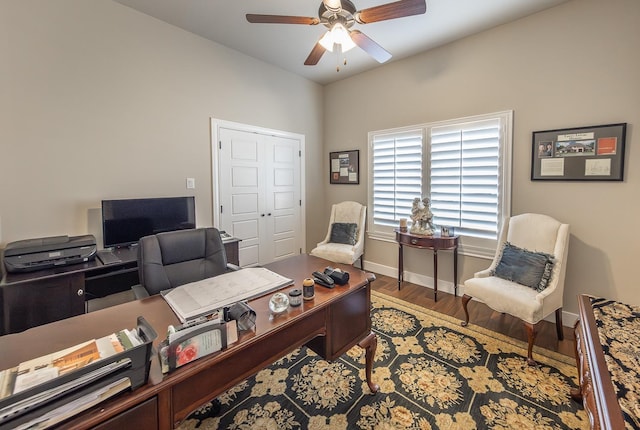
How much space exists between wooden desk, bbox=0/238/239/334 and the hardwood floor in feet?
9.64

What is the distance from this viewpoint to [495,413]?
1708 millimetres

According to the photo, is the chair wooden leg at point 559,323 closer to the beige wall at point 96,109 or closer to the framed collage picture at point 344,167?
the framed collage picture at point 344,167

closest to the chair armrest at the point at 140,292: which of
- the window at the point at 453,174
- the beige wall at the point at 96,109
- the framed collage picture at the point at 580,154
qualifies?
the beige wall at the point at 96,109

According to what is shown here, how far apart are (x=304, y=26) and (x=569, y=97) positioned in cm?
269

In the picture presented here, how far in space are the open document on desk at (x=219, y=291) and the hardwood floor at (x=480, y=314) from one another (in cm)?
219

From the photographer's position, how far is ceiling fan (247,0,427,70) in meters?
1.85

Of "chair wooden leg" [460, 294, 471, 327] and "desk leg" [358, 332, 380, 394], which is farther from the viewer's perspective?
"chair wooden leg" [460, 294, 471, 327]

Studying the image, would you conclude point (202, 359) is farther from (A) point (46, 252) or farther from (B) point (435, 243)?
(B) point (435, 243)

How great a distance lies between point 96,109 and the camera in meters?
2.60

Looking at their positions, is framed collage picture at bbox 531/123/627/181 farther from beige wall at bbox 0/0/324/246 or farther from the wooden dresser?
beige wall at bbox 0/0/324/246

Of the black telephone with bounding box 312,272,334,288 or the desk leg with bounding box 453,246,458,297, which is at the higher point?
the black telephone with bounding box 312,272,334,288

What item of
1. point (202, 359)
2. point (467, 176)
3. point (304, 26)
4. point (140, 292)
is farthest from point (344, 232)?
point (202, 359)

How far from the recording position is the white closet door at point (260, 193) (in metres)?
3.64

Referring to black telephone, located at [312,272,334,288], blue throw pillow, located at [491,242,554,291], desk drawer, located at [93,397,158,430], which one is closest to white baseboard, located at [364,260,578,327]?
blue throw pillow, located at [491,242,554,291]
